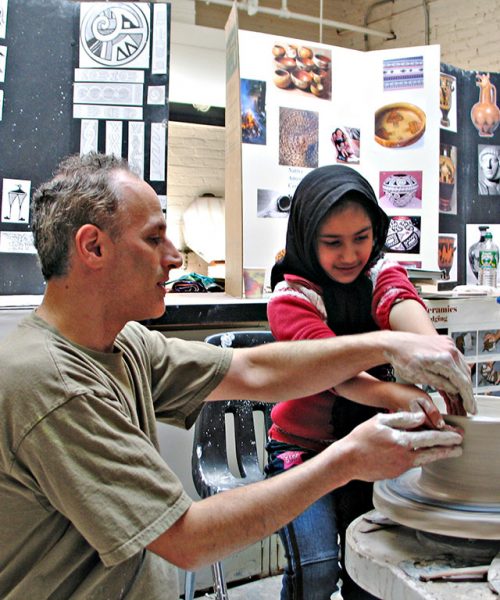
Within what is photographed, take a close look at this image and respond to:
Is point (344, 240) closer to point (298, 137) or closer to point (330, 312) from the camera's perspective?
point (330, 312)

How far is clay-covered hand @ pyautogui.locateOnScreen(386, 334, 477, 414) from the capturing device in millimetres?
1198

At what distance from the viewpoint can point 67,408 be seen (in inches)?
35.8

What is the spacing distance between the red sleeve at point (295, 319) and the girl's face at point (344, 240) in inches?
4.6

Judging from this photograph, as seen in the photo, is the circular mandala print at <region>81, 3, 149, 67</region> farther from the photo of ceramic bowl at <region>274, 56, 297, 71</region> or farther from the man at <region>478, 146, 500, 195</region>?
the man at <region>478, 146, 500, 195</region>

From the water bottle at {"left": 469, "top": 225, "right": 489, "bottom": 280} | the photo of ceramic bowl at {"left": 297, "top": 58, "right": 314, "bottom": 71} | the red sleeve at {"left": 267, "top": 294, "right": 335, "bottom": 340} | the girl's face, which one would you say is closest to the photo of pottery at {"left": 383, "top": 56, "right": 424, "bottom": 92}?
the photo of ceramic bowl at {"left": 297, "top": 58, "right": 314, "bottom": 71}

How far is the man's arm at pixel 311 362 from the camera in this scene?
1278 mm

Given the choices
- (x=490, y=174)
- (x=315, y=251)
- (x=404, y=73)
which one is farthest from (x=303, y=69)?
(x=315, y=251)

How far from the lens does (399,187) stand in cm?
298

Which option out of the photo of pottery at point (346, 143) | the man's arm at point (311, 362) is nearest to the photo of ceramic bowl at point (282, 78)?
the photo of pottery at point (346, 143)

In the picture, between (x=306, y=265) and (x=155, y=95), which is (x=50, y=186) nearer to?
(x=306, y=265)

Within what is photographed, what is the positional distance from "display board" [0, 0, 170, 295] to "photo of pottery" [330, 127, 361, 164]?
79cm

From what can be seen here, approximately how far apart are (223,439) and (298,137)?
1.40 metres

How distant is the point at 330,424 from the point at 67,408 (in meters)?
0.85

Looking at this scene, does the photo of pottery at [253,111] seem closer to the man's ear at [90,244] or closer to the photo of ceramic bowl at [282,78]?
the photo of ceramic bowl at [282,78]
